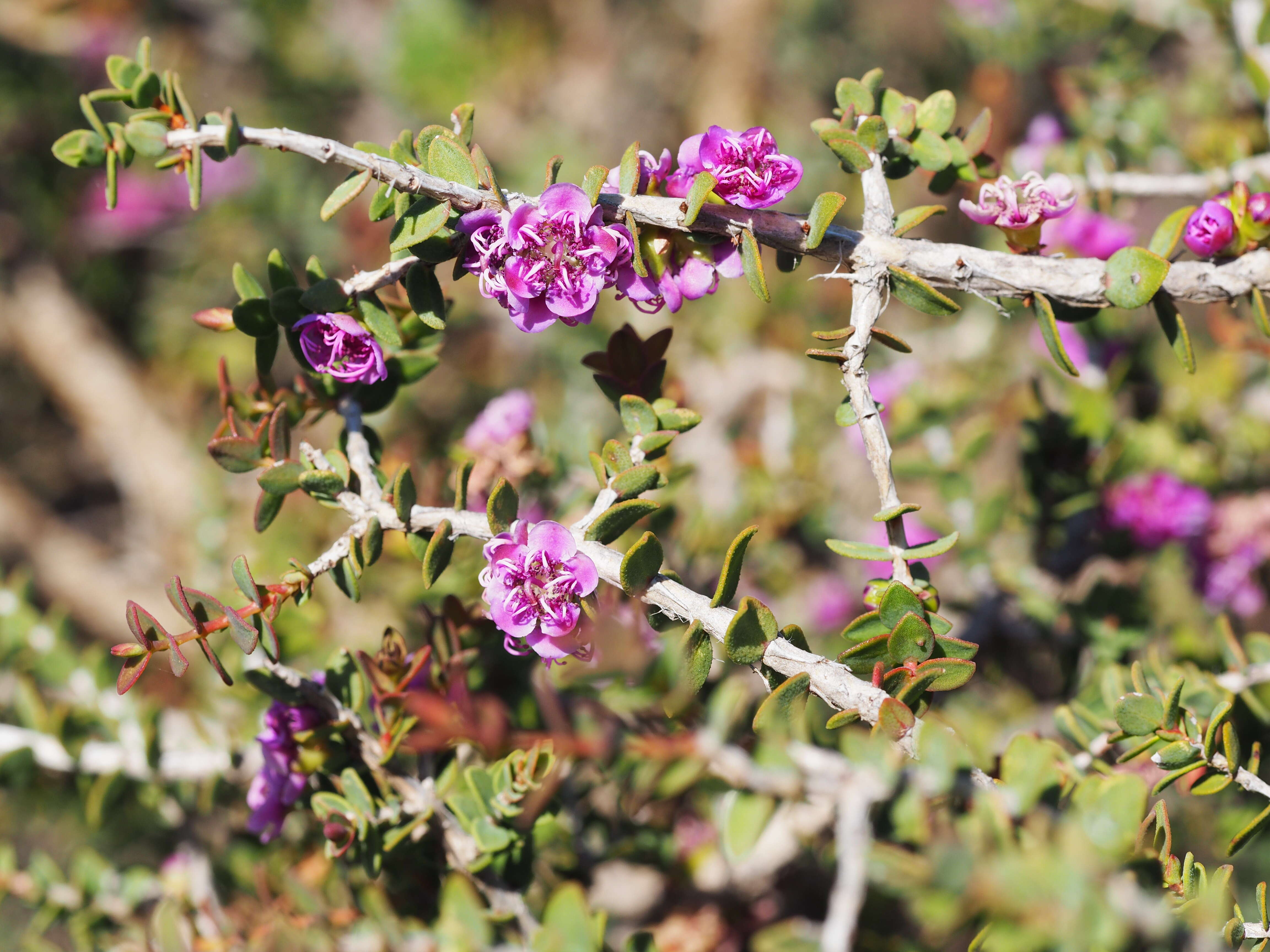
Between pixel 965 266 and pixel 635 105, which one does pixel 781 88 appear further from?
pixel 965 266

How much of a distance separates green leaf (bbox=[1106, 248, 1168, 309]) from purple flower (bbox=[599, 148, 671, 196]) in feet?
1.40

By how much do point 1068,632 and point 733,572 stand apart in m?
0.82

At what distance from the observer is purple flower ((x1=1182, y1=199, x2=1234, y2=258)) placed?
0.87m

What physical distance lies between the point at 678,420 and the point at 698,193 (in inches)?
9.8

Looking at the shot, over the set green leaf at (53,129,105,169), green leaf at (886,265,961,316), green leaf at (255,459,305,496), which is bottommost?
green leaf at (255,459,305,496)

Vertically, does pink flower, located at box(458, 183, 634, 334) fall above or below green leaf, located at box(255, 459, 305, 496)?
above

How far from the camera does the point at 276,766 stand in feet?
3.10

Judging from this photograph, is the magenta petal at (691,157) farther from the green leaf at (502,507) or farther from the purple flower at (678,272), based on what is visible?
the green leaf at (502,507)

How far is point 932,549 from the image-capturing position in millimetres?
798

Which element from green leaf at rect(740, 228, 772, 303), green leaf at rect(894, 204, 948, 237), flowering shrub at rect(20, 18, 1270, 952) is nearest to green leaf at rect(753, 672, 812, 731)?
flowering shrub at rect(20, 18, 1270, 952)

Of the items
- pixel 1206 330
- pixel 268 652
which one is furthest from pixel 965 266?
pixel 1206 330

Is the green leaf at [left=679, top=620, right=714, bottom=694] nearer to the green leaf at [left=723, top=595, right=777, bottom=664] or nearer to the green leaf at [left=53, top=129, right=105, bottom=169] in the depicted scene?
the green leaf at [left=723, top=595, right=777, bottom=664]

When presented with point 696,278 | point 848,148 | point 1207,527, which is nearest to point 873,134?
point 848,148

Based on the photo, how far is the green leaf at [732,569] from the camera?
762 millimetres
